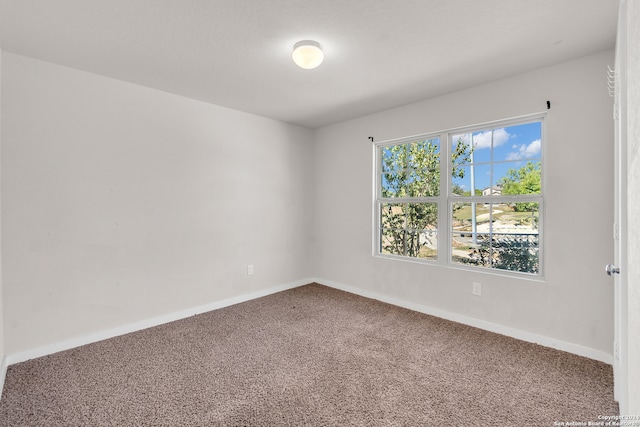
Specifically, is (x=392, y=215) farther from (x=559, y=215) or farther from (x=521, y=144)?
(x=559, y=215)

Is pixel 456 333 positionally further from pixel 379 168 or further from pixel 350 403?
pixel 379 168

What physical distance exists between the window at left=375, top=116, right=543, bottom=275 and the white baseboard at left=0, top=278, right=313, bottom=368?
186cm

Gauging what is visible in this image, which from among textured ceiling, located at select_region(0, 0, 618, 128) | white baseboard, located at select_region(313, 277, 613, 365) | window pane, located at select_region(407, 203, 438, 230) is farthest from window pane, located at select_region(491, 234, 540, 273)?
textured ceiling, located at select_region(0, 0, 618, 128)

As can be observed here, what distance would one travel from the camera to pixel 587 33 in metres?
2.11

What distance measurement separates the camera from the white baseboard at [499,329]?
7.90ft

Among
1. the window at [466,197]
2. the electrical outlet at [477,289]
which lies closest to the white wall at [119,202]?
the window at [466,197]

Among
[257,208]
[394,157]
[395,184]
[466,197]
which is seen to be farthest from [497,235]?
[257,208]

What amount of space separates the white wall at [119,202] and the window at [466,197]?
164 cm

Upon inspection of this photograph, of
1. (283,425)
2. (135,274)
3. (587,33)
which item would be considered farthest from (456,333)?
(135,274)

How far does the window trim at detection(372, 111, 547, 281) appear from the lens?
271 centimetres

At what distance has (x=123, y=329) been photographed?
291 cm

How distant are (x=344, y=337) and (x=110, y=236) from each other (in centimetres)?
235

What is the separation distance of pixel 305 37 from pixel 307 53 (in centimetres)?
10

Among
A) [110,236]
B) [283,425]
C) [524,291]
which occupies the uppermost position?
[110,236]
